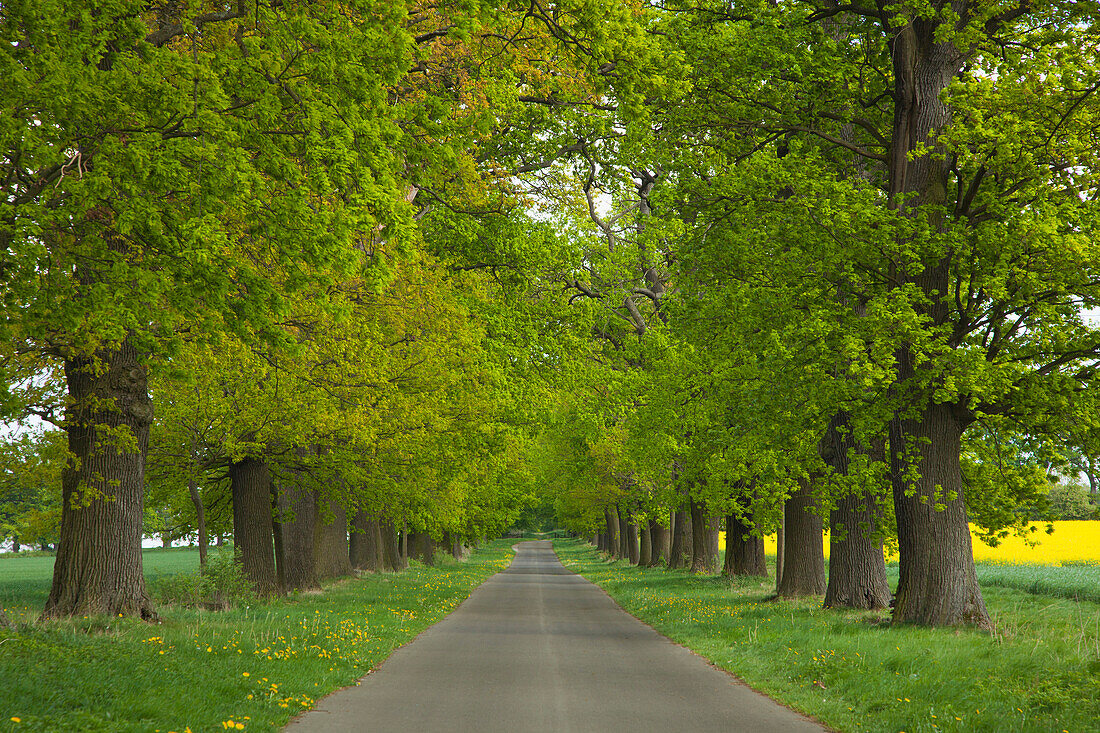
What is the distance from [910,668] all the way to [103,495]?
11.3m

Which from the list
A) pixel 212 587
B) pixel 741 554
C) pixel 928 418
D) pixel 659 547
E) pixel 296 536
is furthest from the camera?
pixel 659 547

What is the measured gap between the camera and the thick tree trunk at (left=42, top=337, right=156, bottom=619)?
1255 cm

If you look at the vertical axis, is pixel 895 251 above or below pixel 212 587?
above

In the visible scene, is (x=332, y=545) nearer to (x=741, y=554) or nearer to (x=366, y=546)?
(x=366, y=546)

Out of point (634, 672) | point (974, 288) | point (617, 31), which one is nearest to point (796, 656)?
point (634, 672)

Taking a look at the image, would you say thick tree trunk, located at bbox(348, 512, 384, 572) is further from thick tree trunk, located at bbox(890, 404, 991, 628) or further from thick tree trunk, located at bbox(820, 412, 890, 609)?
thick tree trunk, located at bbox(890, 404, 991, 628)

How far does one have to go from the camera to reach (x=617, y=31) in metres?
10.4

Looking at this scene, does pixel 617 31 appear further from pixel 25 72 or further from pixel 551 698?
pixel 551 698

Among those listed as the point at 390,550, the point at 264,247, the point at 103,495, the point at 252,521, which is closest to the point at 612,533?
the point at 390,550

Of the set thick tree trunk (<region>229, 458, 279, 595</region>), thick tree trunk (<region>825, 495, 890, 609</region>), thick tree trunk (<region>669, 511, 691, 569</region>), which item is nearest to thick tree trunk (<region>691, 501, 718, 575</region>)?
thick tree trunk (<region>669, 511, 691, 569</region>)

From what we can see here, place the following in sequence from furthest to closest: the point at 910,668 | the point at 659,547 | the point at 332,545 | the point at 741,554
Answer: the point at 659,547 → the point at 332,545 → the point at 741,554 → the point at 910,668

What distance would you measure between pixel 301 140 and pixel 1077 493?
273 feet

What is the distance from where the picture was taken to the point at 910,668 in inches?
403

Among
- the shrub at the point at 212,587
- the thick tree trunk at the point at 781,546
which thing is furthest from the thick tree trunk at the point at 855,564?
the shrub at the point at 212,587
